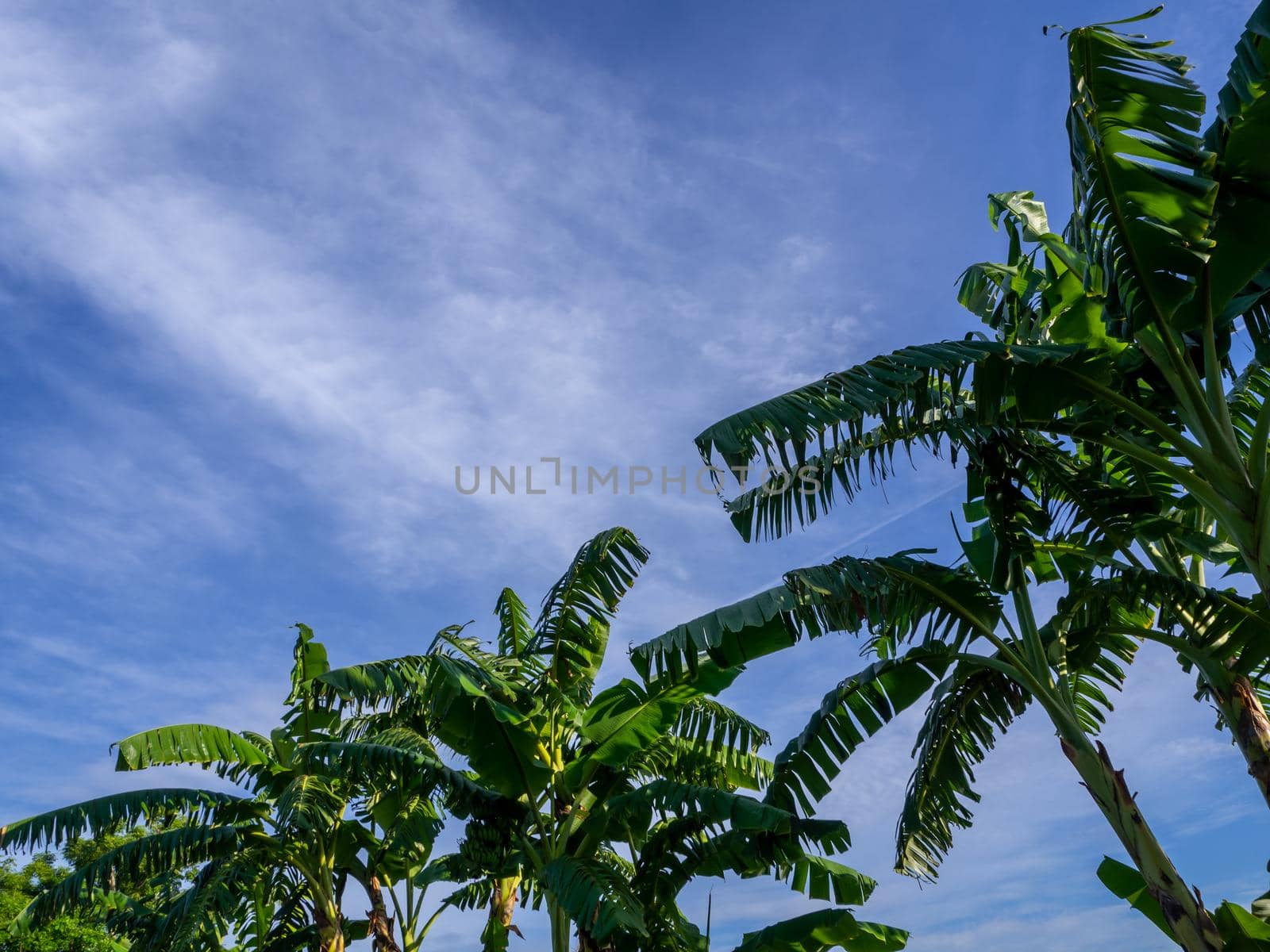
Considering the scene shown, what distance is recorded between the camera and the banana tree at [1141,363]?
186 inches

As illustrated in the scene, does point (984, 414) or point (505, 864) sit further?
point (505, 864)

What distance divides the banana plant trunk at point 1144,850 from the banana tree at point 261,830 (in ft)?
13.9

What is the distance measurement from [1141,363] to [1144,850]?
2.76 m

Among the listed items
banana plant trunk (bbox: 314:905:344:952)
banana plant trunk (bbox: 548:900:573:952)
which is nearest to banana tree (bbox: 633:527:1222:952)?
banana plant trunk (bbox: 548:900:573:952)

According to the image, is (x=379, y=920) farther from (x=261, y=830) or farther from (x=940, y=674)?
(x=940, y=674)

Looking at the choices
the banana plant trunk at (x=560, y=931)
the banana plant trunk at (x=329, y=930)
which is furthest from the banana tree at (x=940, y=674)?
the banana plant trunk at (x=329, y=930)

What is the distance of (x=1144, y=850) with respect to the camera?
4.95 m

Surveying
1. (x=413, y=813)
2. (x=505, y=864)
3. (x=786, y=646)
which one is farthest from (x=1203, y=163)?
(x=413, y=813)

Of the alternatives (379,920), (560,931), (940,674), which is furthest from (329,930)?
(940,674)

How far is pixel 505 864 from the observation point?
25.3 ft

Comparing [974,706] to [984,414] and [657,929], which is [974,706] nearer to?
[984,414]

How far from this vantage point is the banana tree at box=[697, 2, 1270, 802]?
4730mm

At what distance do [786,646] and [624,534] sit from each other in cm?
158

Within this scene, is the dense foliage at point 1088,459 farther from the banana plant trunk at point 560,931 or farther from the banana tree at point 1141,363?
the banana plant trunk at point 560,931
